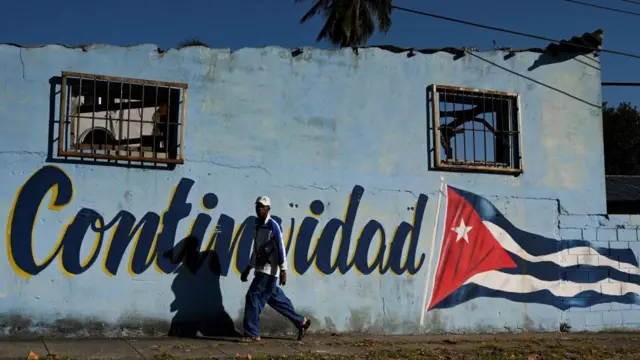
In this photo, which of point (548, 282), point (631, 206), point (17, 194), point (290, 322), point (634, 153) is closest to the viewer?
point (17, 194)

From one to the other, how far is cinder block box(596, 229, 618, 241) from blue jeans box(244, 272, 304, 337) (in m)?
5.01

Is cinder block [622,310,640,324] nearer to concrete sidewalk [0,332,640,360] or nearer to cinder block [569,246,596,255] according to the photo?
concrete sidewalk [0,332,640,360]

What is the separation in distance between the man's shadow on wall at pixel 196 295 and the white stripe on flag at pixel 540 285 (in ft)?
11.7

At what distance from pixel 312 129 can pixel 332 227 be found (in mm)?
1321

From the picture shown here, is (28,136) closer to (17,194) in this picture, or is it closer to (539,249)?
(17,194)

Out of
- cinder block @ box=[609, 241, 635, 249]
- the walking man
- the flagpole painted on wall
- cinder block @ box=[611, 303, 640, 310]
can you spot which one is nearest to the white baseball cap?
the walking man

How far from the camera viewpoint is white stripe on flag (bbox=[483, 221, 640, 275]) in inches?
401

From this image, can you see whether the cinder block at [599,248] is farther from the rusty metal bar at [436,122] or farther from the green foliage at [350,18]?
the green foliage at [350,18]

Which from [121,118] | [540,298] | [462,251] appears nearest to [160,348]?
[121,118]

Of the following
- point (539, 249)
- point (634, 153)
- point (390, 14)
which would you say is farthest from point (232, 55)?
point (634, 153)

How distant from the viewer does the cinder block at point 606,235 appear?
10641mm

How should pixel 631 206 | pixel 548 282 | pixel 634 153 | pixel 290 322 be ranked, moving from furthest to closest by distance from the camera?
pixel 634 153
pixel 631 206
pixel 548 282
pixel 290 322

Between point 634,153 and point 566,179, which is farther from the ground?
point 634,153

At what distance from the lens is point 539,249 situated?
10359mm
